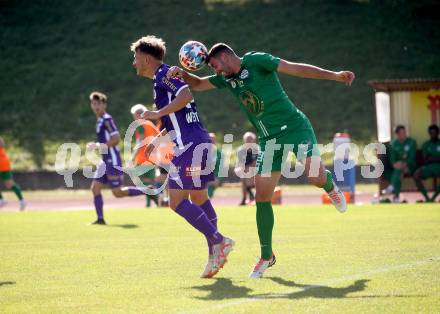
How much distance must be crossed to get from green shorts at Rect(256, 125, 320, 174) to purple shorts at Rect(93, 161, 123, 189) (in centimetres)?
814

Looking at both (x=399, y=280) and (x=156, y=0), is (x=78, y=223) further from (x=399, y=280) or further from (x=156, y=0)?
(x=156, y=0)

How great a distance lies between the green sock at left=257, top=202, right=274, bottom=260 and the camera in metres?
8.81

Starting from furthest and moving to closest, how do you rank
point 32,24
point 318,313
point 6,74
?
point 32,24 < point 6,74 < point 318,313

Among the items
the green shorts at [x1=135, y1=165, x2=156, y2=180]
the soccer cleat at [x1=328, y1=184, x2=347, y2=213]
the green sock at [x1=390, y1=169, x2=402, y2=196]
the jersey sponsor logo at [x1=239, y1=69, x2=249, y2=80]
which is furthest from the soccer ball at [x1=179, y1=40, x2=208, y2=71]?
the green sock at [x1=390, y1=169, x2=402, y2=196]

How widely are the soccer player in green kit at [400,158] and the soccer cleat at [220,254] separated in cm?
1315

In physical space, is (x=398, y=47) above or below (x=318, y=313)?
above

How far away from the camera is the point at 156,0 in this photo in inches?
1772

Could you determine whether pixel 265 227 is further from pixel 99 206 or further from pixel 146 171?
pixel 146 171

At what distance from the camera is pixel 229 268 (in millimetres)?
9508

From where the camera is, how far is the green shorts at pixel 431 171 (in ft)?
69.7

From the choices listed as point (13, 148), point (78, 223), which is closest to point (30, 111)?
point (13, 148)

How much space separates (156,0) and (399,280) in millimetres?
38335

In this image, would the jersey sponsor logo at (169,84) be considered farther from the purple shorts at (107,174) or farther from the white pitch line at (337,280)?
Answer: the purple shorts at (107,174)

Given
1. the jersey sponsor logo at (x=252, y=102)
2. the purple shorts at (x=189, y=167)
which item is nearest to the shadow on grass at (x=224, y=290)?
the purple shorts at (x=189, y=167)
